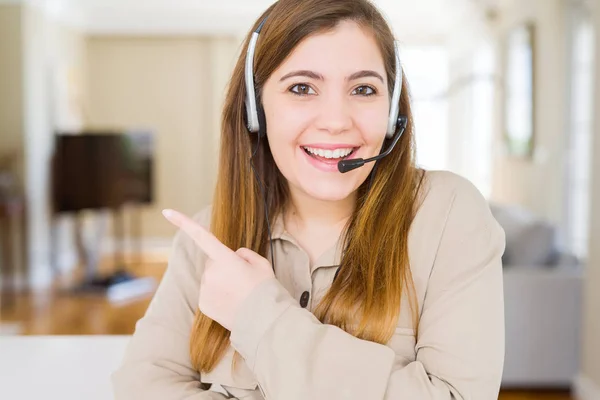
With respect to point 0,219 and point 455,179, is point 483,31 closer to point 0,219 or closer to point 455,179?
point 0,219

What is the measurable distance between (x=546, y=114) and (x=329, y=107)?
3881 millimetres

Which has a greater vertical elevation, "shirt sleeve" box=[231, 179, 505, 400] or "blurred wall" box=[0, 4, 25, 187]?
"blurred wall" box=[0, 4, 25, 187]

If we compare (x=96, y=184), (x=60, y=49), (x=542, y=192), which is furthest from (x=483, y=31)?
(x=60, y=49)

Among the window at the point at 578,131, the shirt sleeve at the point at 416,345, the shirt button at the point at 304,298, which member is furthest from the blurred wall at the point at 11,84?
the shirt sleeve at the point at 416,345

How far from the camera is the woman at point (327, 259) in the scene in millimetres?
843

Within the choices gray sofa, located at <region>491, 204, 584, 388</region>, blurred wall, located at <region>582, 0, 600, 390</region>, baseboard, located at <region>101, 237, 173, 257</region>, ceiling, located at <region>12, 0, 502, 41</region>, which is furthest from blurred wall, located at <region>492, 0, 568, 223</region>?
baseboard, located at <region>101, 237, 173, 257</region>

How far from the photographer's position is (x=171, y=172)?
8.21m

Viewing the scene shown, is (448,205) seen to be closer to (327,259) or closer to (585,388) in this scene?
(327,259)

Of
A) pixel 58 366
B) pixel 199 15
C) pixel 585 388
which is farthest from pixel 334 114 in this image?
pixel 199 15

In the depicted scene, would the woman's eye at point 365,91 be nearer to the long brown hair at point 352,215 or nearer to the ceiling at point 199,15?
the long brown hair at point 352,215

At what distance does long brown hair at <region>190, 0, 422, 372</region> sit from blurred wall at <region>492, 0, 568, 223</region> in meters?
3.44

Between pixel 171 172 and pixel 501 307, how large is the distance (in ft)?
24.7

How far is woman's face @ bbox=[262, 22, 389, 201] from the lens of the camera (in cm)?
92

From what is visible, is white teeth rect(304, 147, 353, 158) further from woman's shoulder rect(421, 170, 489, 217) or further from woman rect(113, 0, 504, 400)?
woman's shoulder rect(421, 170, 489, 217)
